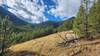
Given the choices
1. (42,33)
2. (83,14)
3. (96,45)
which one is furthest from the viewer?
(42,33)

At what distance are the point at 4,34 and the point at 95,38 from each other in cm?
2715

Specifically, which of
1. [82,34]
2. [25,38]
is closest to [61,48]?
[82,34]

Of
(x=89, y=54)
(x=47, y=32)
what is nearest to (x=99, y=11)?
(x=89, y=54)

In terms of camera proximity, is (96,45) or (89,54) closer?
(89,54)

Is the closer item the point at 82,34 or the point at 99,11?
the point at 99,11

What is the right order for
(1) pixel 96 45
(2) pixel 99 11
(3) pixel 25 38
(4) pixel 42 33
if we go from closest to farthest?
1. (1) pixel 96 45
2. (2) pixel 99 11
3. (3) pixel 25 38
4. (4) pixel 42 33

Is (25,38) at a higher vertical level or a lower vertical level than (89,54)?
lower

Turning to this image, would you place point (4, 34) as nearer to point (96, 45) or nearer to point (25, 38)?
point (96, 45)

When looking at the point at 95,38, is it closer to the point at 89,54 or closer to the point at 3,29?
the point at 89,54

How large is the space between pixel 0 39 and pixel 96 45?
78.8 ft

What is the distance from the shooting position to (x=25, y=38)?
150 m

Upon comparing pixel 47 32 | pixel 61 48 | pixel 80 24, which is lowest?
pixel 47 32

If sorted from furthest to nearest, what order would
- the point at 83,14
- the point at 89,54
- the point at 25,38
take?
the point at 25,38, the point at 83,14, the point at 89,54

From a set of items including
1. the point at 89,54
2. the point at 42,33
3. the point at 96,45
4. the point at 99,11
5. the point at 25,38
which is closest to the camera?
the point at 89,54
